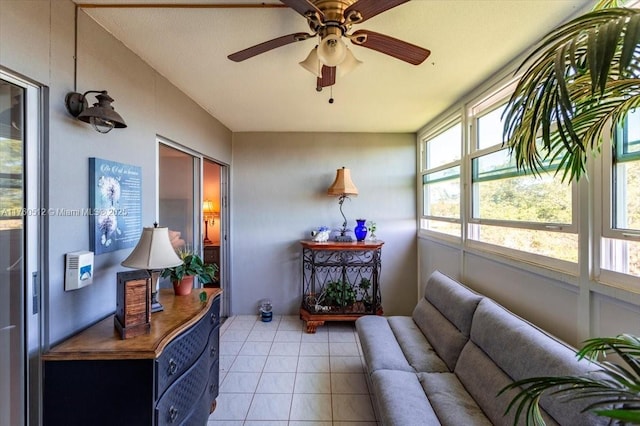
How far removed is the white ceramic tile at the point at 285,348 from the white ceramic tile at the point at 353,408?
807mm

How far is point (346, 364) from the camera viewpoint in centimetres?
274

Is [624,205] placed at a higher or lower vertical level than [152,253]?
higher

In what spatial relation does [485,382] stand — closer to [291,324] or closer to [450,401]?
[450,401]

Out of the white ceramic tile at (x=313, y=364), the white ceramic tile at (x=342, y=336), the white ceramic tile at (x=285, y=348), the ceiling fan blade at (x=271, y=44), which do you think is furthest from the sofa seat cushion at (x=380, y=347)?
the ceiling fan blade at (x=271, y=44)

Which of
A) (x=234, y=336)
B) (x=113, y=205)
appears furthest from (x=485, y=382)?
(x=234, y=336)

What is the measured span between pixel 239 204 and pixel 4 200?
2.77m

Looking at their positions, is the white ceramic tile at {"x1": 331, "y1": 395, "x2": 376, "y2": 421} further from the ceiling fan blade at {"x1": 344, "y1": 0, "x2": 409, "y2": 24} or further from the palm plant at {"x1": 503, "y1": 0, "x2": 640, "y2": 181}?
the ceiling fan blade at {"x1": 344, "y1": 0, "x2": 409, "y2": 24}

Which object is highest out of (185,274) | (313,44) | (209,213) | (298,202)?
(313,44)

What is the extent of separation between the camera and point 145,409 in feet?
4.16

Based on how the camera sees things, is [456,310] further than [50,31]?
Yes

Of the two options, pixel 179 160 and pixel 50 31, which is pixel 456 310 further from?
pixel 50 31

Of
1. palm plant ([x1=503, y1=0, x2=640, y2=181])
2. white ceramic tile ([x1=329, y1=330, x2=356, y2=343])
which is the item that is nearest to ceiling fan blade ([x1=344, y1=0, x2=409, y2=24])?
palm plant ([x1=503, y1=0, x2=640, y2=181])

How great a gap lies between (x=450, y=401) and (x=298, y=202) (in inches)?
111

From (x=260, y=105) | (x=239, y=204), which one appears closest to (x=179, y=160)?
(x=260, y=105)
